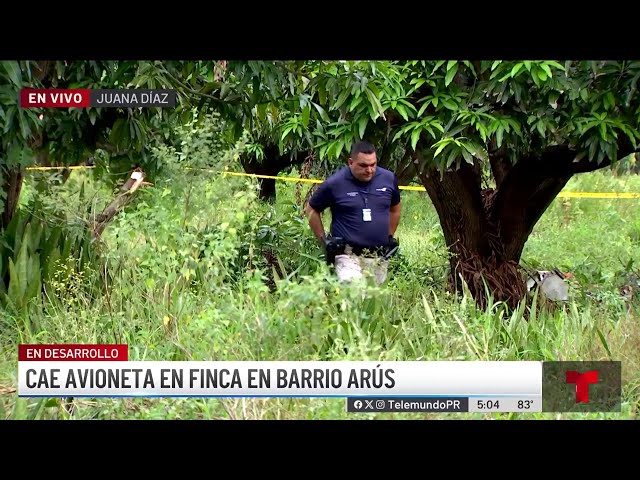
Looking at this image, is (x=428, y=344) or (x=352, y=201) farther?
(x=352, y=201)

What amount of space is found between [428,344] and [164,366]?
4.51ft

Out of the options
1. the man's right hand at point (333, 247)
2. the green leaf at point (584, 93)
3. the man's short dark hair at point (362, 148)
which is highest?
the green leaf at point (584, 93)

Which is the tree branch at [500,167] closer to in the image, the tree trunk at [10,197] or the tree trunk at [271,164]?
the tree trunk at [10,197]

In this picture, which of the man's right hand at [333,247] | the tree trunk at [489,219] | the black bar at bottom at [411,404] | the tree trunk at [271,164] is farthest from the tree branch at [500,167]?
the tree trunk at [271,164]

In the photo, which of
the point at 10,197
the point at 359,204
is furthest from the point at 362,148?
the point at 10,197

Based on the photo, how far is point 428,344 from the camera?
4152mm

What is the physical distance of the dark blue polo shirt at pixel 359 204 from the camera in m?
4.74

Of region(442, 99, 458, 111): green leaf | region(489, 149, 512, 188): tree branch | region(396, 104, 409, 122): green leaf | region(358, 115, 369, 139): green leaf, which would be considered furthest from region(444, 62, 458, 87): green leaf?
region(489, 149, 512, 188): tree branch

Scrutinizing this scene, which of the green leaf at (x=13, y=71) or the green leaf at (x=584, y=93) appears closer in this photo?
the green leaf at (x=13, y=71)

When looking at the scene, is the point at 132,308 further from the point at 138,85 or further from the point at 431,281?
the point at 431,281

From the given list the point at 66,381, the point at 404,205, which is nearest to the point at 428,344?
the point at 66,381

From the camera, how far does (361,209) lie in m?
4.77

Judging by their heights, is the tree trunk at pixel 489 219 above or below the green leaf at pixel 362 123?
below
